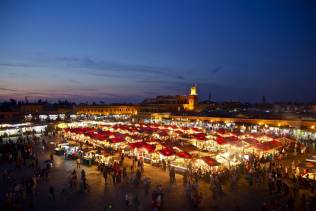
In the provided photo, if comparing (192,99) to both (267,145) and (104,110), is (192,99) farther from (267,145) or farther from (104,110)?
(267,145)

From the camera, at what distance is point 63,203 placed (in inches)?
484

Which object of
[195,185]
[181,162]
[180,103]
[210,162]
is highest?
[180,103]

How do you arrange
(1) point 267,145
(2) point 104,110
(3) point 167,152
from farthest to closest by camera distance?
(2) point 104,110 → (1) point 267,145 → (3) point 167,152

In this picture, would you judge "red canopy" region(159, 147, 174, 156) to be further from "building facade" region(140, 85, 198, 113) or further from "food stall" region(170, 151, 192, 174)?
"building facade" region(140, 85, 198, 113)

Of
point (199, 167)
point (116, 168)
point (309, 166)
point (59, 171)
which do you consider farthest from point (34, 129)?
point (309, 166)

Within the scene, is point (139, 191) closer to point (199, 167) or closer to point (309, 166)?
point (199, 167)

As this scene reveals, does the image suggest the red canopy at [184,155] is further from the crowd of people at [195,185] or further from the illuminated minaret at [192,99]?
the illuminated minaret at [192,99]

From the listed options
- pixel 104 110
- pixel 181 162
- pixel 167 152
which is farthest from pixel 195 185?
pixel 104 110

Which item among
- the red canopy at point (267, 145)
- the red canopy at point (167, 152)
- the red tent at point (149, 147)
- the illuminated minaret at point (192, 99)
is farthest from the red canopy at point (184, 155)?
the illuminated minaret at point (192, 99)

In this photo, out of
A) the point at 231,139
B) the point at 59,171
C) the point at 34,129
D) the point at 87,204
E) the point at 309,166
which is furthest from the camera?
the point at 34,129

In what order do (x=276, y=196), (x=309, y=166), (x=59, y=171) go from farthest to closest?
1. (x=59, y=171)
2. (x=309, y=166)
3. (x=276, y=196)

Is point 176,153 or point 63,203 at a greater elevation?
point 176,153

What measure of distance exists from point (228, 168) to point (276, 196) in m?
4.25

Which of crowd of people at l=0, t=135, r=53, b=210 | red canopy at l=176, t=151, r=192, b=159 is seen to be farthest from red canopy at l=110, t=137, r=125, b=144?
red canopy at l=176, t=151, r=192, b=159
